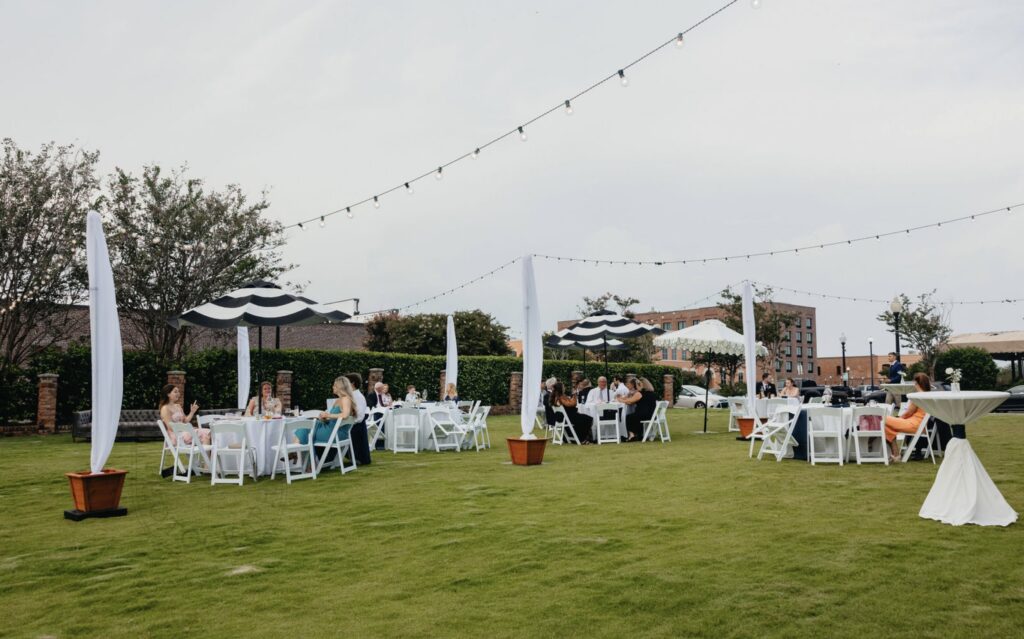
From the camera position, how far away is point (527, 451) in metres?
9.51

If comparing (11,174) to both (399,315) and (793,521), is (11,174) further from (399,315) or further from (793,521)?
(793,521)

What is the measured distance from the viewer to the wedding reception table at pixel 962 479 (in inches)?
207

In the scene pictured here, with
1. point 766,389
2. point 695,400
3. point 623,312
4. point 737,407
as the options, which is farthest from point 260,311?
point 623,312

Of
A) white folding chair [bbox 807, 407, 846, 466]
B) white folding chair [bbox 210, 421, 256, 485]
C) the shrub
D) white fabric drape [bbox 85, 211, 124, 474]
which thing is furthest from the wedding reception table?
the shrub

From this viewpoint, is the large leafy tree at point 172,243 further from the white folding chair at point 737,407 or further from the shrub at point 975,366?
the shrub at point 975,366

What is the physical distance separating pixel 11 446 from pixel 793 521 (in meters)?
13.8

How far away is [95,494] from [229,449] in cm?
203

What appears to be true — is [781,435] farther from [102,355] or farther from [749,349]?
[102,355]

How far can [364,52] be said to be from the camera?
12141mm

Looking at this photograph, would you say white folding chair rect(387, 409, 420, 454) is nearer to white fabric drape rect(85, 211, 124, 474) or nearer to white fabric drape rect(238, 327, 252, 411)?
white fabric drape rect(238, 327, 252, 411)

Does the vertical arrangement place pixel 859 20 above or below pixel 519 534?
above

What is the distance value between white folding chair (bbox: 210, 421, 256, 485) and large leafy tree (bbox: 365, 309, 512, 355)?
23.0 m

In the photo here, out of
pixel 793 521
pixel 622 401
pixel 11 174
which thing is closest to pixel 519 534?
pixel 793 521

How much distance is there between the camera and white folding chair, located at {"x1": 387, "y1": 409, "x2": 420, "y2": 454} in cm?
1188
